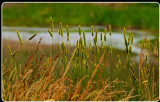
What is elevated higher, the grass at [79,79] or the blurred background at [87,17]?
the blurred background at [87,17]

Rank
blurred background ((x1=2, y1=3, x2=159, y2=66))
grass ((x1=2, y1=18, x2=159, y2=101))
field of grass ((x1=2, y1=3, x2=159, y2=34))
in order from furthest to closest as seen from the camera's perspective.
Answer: field of grass ((x1=2, y1=3, x2=159, y2=34)) → blurred background ((x1=2, y1=3, x2=159, y2=66)) → grass ((x1=2, y1=18, x2=159, y2=101))

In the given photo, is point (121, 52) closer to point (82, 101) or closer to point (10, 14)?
point (82, 101)

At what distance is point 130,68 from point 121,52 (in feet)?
3.86

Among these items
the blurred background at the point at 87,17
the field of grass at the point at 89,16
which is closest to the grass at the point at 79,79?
the blurred background at the point at 87,17

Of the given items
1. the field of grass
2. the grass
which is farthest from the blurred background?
the grass

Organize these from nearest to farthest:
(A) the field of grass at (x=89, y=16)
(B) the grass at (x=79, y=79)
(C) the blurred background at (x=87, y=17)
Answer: (B) the grass at (x=79, y=79)
(C) the blurred background at (x=87, y=17)
(A) the field of grass at (x=89, y=16)

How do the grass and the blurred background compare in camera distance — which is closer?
the grass

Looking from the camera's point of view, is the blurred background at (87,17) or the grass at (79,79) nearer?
the grass at (79,79)

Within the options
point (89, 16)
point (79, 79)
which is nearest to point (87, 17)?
point (89, 16)

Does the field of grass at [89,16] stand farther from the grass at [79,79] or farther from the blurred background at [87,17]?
the grass at [79,79]

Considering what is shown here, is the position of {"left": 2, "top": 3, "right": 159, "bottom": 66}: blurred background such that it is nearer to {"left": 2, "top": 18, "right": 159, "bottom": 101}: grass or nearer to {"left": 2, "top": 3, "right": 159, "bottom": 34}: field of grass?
{"left": 2, "top": 3, "right": 159, "bottom": 34}: field of grass

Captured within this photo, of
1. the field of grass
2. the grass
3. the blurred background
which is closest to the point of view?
the grass

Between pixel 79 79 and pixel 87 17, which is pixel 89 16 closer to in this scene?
pixel 87 17

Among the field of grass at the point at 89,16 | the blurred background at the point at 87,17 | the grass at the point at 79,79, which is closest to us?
the grass at the point at 79,79
